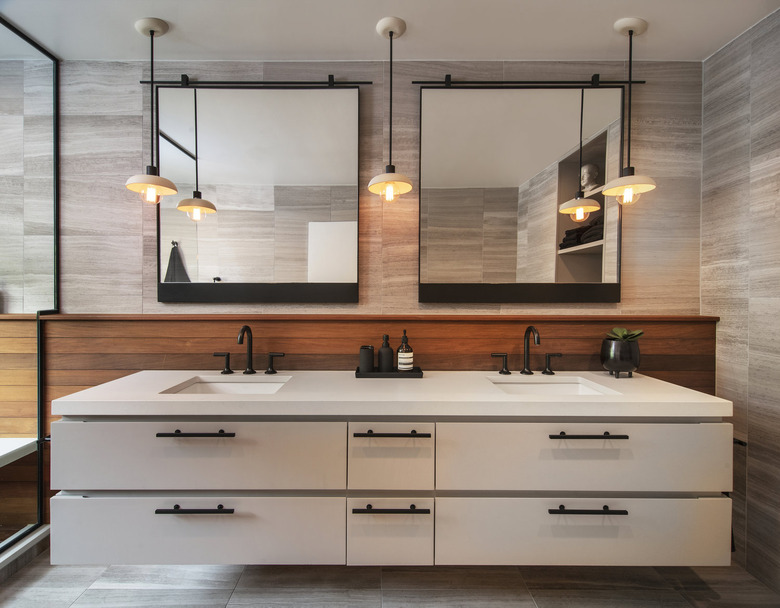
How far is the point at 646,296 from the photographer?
1987 mm

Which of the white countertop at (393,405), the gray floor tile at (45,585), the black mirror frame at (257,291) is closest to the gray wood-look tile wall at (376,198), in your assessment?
the black mirror frame at (257,291)

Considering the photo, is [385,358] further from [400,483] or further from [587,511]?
[587,511]

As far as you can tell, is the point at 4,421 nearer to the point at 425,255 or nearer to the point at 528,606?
the point at 425,255

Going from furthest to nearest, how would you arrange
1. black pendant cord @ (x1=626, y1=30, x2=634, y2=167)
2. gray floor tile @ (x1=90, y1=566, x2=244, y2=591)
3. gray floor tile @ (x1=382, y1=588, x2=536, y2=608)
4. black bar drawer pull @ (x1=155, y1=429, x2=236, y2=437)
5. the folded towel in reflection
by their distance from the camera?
the folded towel in reflection < black pendant cord @ (x1=626, y1=30, x2=634, y2=167) < gray floor tile @ (x1=90, y1=566, x2=244, y2=591) < gray floor tile @ (x1=382, y1=588, x2=536, y2=608) < black bar drawer pull @ (x1=155, y1=429, x2=236, y2=437)

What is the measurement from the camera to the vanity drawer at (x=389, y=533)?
139 cm

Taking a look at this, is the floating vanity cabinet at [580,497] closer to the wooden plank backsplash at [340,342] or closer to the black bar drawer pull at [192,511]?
the wooden plank backsplash at [340,342]

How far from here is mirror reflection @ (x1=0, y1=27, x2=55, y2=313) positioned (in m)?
1.93

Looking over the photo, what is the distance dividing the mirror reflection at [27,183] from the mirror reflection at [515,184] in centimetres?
196

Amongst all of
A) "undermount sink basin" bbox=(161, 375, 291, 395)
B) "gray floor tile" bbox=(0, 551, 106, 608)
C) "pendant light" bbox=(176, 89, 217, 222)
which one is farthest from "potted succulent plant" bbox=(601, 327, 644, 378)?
"gray floor tile" bbox=(0, 551, 106, 608)

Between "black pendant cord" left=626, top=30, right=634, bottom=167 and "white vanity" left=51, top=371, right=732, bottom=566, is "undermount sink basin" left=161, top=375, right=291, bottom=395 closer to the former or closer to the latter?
"white vanity" left=51, top=371, right=732, bottom=566

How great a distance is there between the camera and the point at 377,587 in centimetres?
162

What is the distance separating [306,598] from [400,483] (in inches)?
27.3

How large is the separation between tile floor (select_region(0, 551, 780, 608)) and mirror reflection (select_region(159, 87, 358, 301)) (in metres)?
1.37

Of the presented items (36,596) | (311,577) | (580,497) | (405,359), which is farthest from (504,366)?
(36,596)
